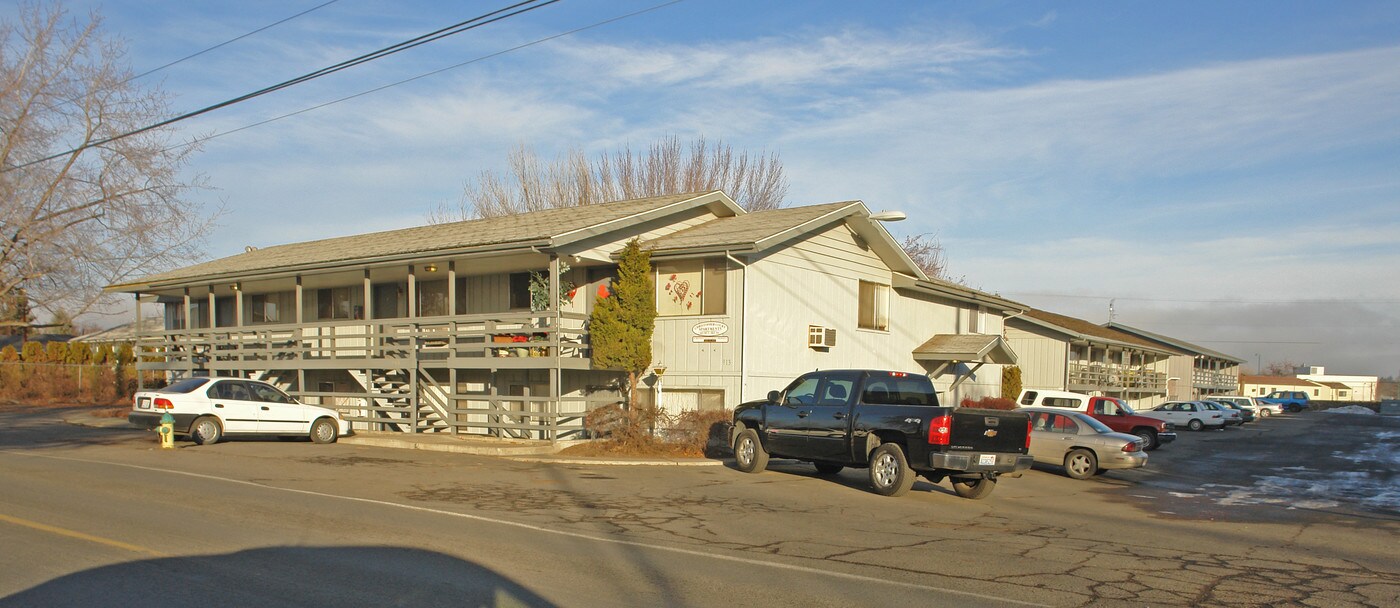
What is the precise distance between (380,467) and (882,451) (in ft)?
28.9

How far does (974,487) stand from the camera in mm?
15133

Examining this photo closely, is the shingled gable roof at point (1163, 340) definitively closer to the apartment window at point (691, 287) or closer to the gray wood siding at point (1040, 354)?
the gray wood siding at point (1040, 354)

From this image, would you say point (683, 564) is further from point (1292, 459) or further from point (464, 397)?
point (1292, 459)

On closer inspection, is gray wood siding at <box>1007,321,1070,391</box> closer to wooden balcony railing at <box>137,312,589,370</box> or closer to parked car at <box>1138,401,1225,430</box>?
parked car at <box>1138,401,1225,430</box>

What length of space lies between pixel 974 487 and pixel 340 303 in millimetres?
20784

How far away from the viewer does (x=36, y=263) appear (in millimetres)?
37625

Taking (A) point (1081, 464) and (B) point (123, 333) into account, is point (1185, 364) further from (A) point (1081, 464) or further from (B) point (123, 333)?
(B) point (123, 333)

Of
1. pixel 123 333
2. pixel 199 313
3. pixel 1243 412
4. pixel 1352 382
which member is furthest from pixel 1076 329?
pixel 1352 382

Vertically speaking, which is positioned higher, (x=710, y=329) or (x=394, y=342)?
(x=710, y=329)

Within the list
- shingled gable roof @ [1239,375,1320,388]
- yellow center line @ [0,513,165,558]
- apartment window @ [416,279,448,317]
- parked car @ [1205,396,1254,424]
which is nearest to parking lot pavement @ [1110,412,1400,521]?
yellow center line @ [0,513,165,558]

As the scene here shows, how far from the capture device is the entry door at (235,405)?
21.3m

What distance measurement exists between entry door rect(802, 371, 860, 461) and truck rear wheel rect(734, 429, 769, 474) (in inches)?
55.2

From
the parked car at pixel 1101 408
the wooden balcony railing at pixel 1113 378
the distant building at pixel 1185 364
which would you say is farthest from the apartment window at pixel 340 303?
the distant building at pixel 1185 364

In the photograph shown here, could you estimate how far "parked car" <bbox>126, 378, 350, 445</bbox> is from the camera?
2080 cm
